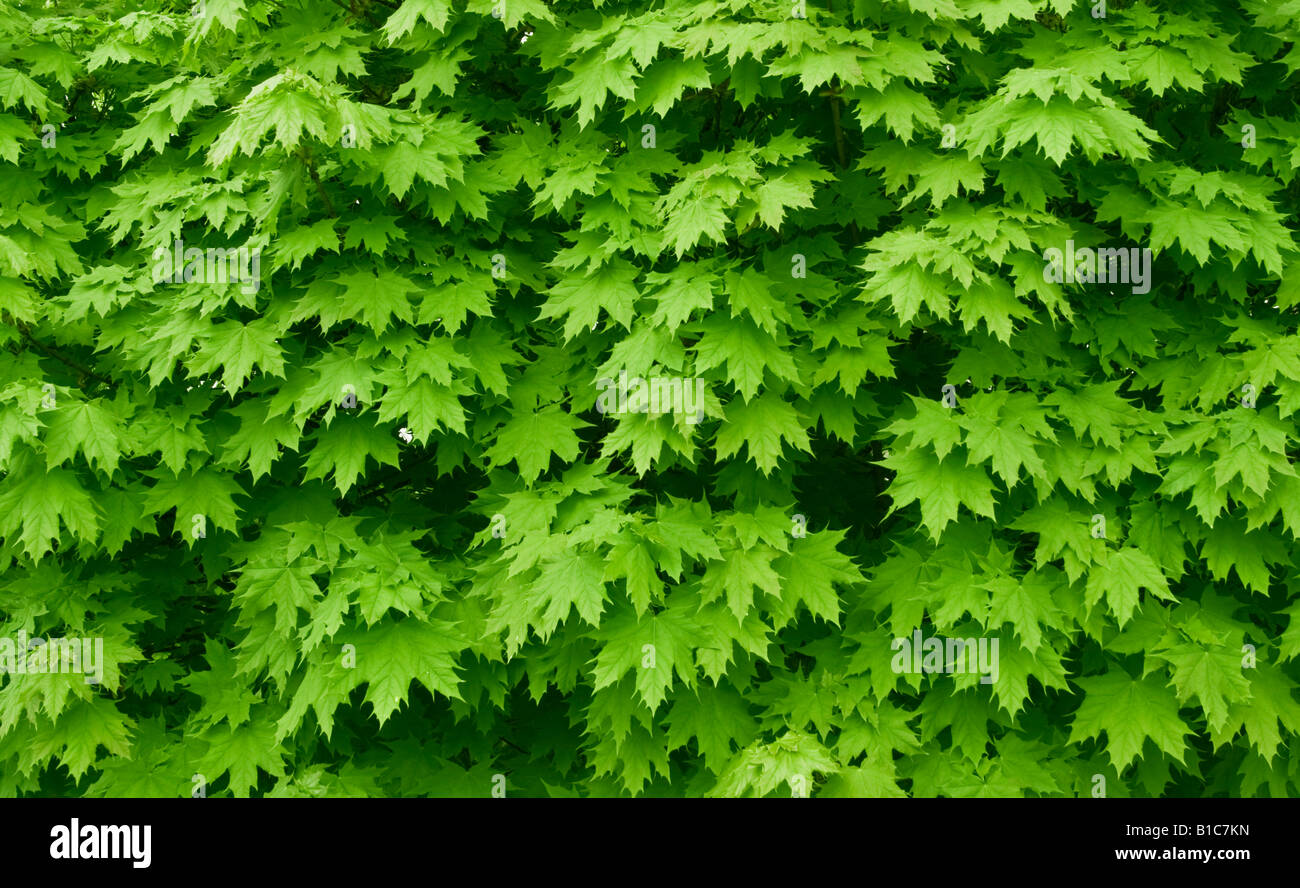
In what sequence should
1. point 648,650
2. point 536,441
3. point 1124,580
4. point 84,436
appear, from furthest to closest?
point 536,441, point 84,436, point 1124,580, point 648,650

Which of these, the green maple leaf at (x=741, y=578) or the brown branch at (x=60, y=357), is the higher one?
the brown branch at (x=60, y=357)

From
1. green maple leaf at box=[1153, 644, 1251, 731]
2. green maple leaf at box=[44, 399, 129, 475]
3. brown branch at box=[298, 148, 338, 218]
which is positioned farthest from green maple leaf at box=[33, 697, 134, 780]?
green maple leaf at box=[1153, 644, 1251, 731]

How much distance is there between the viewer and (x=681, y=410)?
160 inches

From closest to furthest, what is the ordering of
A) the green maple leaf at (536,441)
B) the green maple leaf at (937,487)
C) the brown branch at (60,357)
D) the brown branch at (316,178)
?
the green maple leaf at (937,487), the brown branch at (316,178), the green maple leaf at (536,441), the brown branch at (60,357)

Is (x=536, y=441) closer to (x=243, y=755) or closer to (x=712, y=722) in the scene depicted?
(x=712, y=722)

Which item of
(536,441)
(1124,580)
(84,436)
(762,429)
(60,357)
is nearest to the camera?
(1124,580)

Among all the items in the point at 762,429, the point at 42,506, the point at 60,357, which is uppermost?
the point at 60,357

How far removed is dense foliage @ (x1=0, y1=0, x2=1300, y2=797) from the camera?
414 cm

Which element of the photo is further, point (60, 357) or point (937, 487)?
point (60, 357)

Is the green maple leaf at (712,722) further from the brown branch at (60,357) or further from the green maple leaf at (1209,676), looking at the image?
the brown branch at (60,357)

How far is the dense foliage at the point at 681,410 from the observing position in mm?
4137

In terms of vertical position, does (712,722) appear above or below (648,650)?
below

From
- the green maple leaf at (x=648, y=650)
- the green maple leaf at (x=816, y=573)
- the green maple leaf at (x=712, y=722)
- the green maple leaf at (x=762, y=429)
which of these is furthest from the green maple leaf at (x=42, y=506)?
the green maple leaf at (x=816, y=573)

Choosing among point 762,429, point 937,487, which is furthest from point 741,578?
point 937,487
